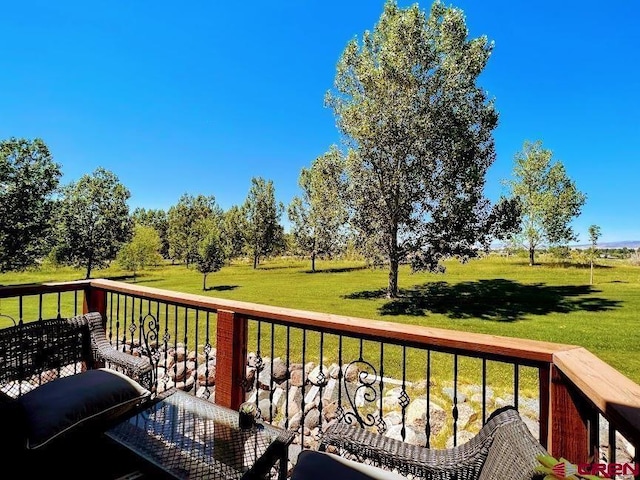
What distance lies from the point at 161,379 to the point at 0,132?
690 inches

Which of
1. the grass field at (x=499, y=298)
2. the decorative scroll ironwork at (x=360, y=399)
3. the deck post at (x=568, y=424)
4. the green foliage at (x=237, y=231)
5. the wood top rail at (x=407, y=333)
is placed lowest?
the grass field at (x=499, y=298)

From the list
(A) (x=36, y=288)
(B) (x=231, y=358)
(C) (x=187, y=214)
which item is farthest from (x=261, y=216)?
(B) (x=231, y=358)

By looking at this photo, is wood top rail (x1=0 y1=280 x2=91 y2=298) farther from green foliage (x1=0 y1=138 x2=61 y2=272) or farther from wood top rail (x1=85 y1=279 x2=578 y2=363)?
green foliage (x1=0 y1=138 x2=61 y2=272)

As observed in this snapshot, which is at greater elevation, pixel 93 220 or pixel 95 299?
pixel 93 220

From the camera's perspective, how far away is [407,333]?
1.57 meters

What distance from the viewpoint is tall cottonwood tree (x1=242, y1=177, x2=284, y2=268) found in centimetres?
2366

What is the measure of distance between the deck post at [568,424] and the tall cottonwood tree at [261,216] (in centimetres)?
2313

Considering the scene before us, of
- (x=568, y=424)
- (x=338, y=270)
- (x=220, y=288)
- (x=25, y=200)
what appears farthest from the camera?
(x=338, y=270)

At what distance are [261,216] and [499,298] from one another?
16.2 meters

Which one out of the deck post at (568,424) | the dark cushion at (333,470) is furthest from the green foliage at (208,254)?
the deck post at (568,424)

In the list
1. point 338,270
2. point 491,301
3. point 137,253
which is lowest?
point 491,301

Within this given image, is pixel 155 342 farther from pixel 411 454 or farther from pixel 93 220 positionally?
pixel 93 220

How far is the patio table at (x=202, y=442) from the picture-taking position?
4.48 ft

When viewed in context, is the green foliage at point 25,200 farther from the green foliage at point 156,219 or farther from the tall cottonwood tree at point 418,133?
the green foliage at point 156,219
